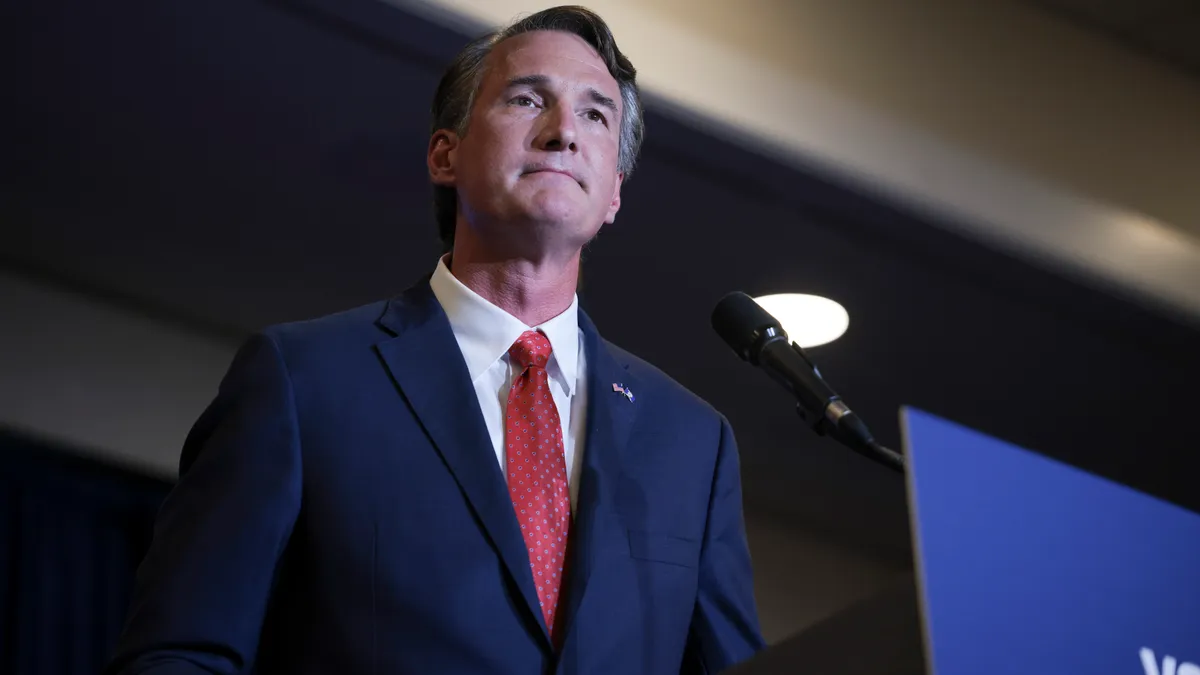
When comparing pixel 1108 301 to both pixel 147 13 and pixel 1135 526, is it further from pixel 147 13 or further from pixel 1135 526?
pixel 1135 526

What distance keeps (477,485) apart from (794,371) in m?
0.30

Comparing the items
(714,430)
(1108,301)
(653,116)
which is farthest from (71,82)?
(1108,301)

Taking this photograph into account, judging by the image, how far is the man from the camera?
1.30 meters

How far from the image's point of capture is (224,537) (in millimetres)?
1308

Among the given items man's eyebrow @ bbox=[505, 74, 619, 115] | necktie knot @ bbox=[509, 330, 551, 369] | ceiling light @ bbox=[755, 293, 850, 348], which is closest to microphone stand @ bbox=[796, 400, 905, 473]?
necktie knot @ bbox=[509, 330, 551, 369]

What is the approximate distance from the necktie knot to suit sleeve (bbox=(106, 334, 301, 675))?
0.80 ft

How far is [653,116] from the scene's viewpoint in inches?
114

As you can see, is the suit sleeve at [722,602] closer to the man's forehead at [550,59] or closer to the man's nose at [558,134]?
the man's nose at [558,134]

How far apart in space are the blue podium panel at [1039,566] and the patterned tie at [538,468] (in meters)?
0.55

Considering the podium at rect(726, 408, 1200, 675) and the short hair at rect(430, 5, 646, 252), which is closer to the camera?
the podium at rect(726, 408, 1200, 675)

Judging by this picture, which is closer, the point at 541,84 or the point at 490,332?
the point at 490,332

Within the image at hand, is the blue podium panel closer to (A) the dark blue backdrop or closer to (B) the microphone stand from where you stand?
(B) the microphone stand

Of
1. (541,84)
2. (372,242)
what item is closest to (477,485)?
(541,84)

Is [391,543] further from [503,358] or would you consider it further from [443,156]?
[443,156]
